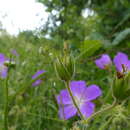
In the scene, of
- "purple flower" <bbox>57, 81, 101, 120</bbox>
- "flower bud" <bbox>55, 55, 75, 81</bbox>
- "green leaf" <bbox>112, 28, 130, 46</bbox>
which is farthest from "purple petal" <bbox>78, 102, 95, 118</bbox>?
"green leaf" <bbox>112, 28, 130, 46</bbox>

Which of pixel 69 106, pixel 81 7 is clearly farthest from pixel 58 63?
pixel 81 7

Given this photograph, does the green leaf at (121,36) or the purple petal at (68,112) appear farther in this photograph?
the green leaf at (121,36)

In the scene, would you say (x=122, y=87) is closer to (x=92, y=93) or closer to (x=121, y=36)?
(x=92, y=93)

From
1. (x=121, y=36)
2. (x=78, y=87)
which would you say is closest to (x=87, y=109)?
(x=78, y=87)

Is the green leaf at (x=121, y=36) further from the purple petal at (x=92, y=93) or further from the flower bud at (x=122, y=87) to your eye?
the flower bud at (x=122, y=87)

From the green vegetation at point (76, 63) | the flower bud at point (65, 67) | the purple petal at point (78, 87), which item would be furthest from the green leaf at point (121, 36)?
the flower bud at point (65, 67)

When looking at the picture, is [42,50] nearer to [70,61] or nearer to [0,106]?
[70,61]
